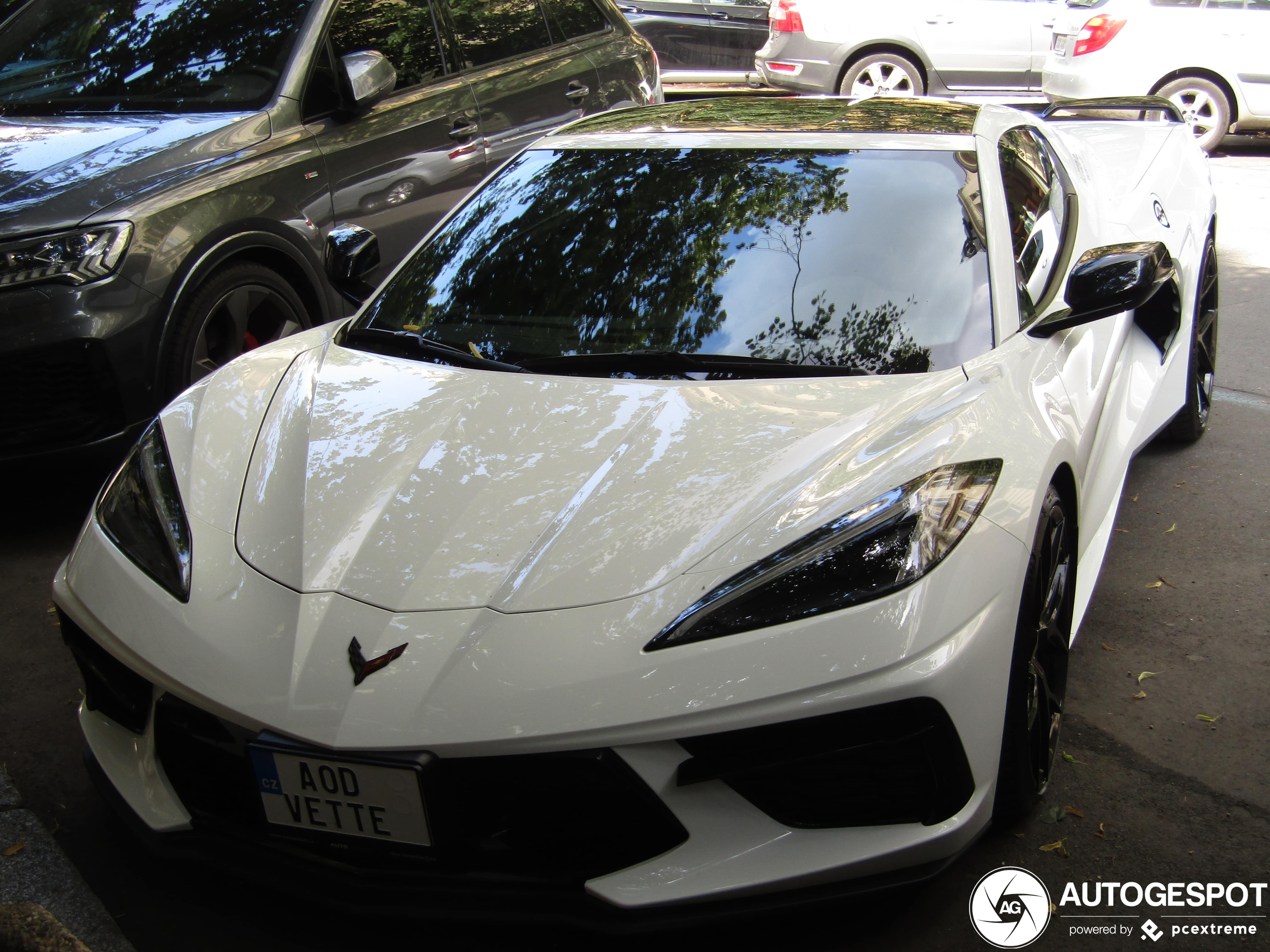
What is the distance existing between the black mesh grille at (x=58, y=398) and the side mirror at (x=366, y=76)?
1.49 meters

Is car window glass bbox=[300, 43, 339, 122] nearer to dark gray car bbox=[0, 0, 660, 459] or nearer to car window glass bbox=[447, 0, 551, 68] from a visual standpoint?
dark gray car bbox=[0, 0, 660, 459]

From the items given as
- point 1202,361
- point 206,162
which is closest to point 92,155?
point 206,162

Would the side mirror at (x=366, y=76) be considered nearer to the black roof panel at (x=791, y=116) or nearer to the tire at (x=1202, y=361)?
the black roof panel at (x=791, y=116)

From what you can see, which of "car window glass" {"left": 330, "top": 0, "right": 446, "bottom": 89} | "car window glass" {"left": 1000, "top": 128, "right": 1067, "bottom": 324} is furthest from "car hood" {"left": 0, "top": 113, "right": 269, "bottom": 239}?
"car window glass" {"left": 1000, "top": 128, "right": 1067, "bottom": 324}

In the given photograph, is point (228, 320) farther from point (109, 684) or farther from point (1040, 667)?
point (1040, 667)

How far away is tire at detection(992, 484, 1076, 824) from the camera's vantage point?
200cm

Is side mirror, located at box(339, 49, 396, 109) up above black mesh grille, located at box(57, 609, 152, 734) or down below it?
above

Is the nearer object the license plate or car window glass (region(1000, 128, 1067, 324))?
the license plate

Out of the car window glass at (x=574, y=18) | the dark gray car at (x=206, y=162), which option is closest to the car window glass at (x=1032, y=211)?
the dark gray car at (x=206, y=162)

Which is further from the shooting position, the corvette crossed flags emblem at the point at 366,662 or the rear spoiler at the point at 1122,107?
the rear spoiler at the point at 1122,107

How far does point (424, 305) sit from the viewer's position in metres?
2.90

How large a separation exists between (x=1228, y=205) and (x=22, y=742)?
8.31 m

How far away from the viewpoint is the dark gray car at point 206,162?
3545mm

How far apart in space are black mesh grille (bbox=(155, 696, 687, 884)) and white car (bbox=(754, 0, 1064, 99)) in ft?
33.0
